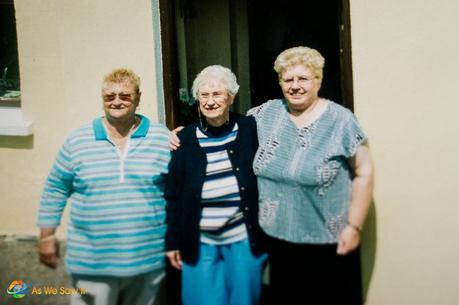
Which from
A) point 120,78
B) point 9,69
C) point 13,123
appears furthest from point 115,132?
point 9,69

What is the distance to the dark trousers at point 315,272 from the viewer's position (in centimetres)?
244

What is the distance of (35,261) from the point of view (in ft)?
11.5

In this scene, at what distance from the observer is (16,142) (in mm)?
3514

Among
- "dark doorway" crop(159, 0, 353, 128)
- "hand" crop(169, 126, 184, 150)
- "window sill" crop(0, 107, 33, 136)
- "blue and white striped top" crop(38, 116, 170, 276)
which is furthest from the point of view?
"dark doorway" crop(159, 0, 353, 128)

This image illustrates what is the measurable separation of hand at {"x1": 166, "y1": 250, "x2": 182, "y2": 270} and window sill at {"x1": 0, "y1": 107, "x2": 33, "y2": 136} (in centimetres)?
165

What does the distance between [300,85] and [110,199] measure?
1.20 meters

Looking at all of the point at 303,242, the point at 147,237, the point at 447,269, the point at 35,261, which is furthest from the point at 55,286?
the point at 447,269

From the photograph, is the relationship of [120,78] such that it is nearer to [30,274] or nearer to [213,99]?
[213,99]

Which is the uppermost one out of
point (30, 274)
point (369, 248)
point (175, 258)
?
point (175, 258)

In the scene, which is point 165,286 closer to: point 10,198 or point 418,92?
point 10,198

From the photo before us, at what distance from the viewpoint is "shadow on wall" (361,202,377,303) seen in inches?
114

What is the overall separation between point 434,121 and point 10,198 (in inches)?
125

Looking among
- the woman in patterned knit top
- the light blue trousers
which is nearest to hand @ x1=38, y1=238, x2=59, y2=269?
the light blue trousers

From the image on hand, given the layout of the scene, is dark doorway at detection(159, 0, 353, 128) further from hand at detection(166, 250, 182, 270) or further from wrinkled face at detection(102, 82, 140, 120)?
hand at detection(166, 250, 182, 270)
